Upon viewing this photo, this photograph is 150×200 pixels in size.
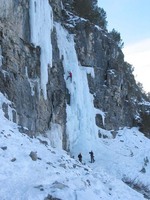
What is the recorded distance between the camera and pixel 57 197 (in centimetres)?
1256

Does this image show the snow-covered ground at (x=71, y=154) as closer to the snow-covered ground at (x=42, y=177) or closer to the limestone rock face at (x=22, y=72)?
the snow-covered ground at (x=42, y=177)

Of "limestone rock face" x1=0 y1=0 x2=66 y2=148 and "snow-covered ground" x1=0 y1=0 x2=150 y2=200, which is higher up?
"limestone rock face" x1=0 y1=0 x2=66 y2=148

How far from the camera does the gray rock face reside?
23.8 meters

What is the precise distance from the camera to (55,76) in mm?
32656

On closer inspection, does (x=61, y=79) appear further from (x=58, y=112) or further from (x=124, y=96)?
(x=124, y=96)

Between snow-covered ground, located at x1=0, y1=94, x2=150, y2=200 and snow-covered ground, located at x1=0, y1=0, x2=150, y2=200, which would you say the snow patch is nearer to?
snow-covered ground, located at x1=0, y1=0, x2=150, y2=200

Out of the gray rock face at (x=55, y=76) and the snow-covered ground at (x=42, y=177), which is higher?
the gray rock face at (x=55, y=76)

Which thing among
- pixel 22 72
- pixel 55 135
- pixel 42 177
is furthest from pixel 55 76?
pixel 42 177

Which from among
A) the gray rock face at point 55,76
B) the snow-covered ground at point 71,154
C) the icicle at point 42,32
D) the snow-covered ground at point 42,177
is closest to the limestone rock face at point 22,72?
the gray rock face at point 55,76

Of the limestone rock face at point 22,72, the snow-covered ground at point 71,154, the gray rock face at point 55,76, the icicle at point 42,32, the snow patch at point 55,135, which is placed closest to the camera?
the snow-covered ground at point 71,154

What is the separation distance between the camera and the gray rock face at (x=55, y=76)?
23766 millimetres

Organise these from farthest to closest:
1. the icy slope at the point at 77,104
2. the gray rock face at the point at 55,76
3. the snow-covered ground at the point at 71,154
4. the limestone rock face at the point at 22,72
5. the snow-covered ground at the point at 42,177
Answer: the icy slope at the point at 77,104, the gray rock face at the point at 55,76, the limestone rock face at the point at 22,72, the snow-covered ground at the point at 71,154, the snow-covered ground at the point at 42,177

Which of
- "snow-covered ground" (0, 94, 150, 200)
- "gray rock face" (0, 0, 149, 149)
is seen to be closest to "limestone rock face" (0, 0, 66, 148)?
"gray rock face" (0, 0, 149, 149)

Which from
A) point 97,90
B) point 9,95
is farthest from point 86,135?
point 9,95
